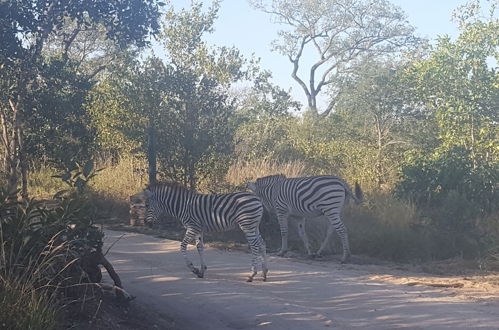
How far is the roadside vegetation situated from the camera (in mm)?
7551

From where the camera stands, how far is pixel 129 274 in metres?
9.91

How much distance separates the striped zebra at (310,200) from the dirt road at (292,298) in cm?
142

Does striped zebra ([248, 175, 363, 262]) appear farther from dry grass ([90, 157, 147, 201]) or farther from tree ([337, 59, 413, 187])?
tree ([337, 59, 413, 187])

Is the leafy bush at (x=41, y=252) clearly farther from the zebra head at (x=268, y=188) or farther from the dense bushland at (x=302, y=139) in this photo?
the zebra head at (x=268, y=188)

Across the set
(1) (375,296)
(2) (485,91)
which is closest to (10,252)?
(1) (375,296)

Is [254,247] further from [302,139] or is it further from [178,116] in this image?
[302,139]

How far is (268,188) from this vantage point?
1445 cm

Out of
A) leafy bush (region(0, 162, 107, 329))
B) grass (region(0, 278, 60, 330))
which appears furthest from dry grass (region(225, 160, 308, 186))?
grass (region(0, 278, 60, 330))

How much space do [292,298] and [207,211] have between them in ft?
8.21

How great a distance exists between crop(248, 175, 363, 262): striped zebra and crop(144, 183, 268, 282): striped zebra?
2664 millimetres

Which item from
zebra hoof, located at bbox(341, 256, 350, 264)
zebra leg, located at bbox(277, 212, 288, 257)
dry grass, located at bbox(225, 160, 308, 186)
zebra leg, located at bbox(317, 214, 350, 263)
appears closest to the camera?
zebra hoof, located at bbox(341, 256, 350, 264)

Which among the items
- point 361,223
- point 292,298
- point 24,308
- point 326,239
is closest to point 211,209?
point 292,298

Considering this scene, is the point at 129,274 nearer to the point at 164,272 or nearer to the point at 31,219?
the point at 164,272

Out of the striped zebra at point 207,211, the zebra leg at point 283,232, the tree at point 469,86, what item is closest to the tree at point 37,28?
the striped zebra at point 207,211
